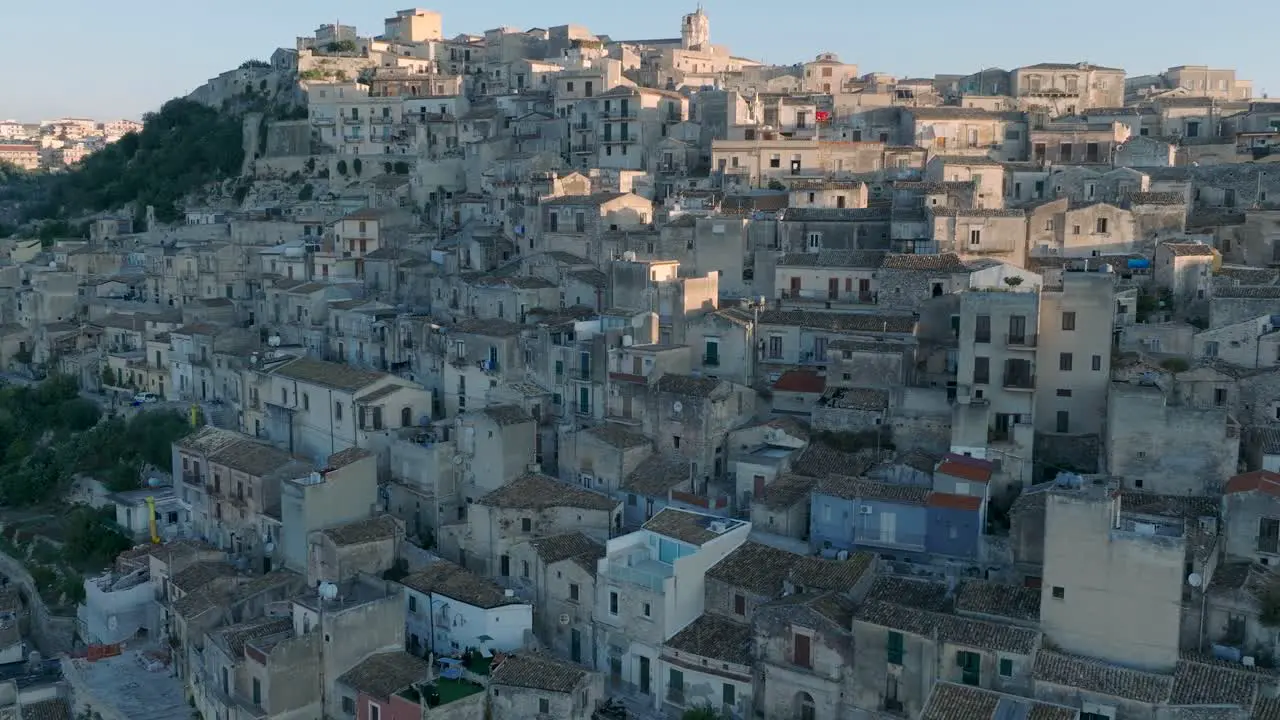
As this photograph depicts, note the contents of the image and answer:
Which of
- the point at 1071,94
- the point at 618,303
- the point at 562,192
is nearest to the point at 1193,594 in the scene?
the point at 618,303

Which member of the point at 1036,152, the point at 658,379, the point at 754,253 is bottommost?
the point at 658,379

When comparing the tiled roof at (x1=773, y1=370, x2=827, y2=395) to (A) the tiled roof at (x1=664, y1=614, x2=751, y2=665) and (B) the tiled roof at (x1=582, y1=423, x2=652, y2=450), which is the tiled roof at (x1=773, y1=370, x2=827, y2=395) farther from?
(A) the tiled roof at (x1=664, y1=614, x2=751, y2=665)

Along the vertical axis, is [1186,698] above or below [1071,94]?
below

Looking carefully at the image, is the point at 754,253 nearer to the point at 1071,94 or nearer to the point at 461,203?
the point at 461,203

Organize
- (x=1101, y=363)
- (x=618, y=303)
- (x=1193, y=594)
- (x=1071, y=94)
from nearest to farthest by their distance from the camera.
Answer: (x=1193, y=594) → (x=1101, y=363) → (x=618, y=303) → (x=1071, y=94)

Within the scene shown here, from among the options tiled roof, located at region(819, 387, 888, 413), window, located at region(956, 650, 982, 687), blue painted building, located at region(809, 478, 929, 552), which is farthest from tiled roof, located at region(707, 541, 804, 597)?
tiled roof, located at region(819, 387, 888, 413)

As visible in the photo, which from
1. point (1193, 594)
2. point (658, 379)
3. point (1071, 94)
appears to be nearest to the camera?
point (1193, 594)

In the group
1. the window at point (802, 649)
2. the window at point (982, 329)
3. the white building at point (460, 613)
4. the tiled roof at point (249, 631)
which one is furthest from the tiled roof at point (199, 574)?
the window at point (982, 329)
